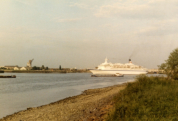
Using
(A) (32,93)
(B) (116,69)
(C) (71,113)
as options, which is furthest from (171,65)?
(B) (116,69)

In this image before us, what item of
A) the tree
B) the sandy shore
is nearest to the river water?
the sandy shore

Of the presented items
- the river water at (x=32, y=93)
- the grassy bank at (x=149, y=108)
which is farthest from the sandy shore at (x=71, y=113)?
the river water at (x=32, y=93)

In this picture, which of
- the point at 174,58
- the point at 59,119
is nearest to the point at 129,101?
the point at 59,119

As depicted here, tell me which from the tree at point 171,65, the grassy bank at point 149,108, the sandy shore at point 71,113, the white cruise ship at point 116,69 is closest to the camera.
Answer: the grassy bank at point 149,108

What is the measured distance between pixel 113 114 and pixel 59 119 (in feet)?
11.1

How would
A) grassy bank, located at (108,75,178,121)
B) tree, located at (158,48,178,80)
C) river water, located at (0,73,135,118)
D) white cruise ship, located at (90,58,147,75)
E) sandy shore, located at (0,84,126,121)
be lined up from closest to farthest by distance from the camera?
grassy bank, located at (108,75,178,121), sandy shore, located at (0,84,126,121), river water, located at (0,73,135,118), tree, located at (158,48,178,80), white cruise ship, located at (90,58,147,75)

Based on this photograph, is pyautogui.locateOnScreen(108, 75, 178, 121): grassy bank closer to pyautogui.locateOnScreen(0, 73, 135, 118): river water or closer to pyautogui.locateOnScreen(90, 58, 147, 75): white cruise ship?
pyautogui.locateOnScreen(0, 73, 135, 118): river water

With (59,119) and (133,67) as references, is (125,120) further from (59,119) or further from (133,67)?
(133,67)

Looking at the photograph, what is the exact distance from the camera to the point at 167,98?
7492 mm

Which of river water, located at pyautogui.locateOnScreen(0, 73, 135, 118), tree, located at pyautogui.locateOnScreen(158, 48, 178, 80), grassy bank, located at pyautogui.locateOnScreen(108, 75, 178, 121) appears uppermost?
tree, located at pyautogui.locateOnScreen(158, 48, 178, 80)

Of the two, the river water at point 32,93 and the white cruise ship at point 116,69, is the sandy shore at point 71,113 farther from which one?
the white cruise ship at point 116,69

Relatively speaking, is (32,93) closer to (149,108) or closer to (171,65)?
(171,65)

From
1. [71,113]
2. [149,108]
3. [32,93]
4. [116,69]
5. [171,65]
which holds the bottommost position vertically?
[32,93]

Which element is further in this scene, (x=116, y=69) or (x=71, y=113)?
(x=116, y=69)
